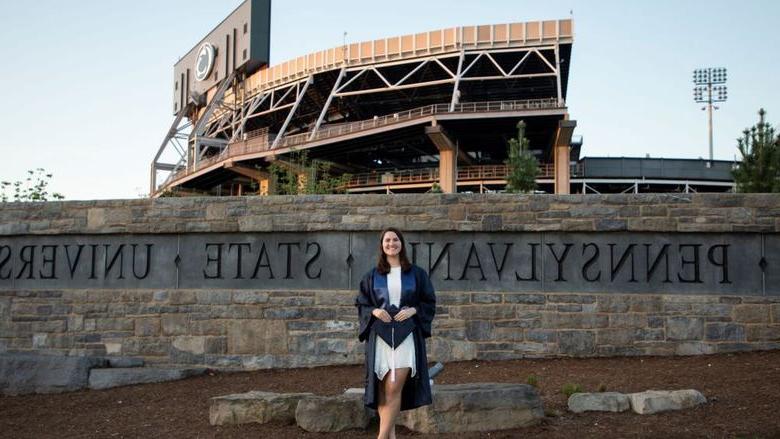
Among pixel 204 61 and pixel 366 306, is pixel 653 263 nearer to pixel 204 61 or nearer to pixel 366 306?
pixel 366 306

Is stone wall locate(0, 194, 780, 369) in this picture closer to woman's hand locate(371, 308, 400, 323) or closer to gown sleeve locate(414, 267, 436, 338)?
gown sleeve locate(414, 267, 436, 338)

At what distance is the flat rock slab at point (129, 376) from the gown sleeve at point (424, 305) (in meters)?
5.39

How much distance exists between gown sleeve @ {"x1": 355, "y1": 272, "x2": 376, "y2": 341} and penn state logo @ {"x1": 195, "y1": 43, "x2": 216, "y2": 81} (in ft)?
214

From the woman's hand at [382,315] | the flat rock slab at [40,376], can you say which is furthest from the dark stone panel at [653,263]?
the flat rock slab at [40,376]

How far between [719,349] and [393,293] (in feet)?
19.2

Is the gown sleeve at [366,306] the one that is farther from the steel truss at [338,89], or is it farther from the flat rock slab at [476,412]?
the steel truss at [338,89]

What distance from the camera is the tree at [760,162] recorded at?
51.8 feet

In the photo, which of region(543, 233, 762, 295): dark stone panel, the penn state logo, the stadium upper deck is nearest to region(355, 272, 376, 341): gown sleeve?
region(543, 233, 762, 295): dark stone panel

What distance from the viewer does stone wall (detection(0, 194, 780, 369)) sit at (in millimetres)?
8773

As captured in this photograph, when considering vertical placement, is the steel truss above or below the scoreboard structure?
below

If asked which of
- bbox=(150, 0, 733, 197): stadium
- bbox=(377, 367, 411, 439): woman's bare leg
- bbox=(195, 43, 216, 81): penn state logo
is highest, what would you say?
bbox=(195, 43, 216, 81): penn state logo

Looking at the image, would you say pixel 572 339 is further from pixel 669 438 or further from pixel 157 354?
pixel 157 354

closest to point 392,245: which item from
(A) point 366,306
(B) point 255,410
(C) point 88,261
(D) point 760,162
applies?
(A) point 366,306

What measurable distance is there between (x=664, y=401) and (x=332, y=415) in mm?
3184
